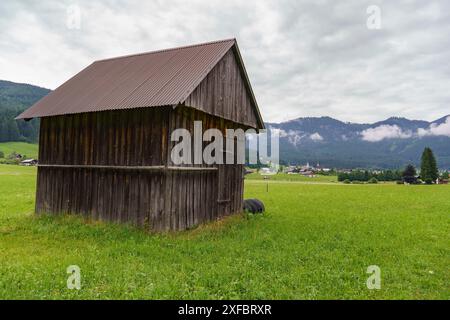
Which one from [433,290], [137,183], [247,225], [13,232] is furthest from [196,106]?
[433,290]

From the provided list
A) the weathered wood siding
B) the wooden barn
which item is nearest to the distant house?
the wooden barn

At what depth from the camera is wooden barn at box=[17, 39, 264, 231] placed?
13188mm

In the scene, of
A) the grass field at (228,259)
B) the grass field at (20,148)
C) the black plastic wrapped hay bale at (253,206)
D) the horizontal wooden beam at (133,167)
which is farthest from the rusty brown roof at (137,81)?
the grass field at (20,148)

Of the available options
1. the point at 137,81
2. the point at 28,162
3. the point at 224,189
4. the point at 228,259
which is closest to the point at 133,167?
the point at 137,81

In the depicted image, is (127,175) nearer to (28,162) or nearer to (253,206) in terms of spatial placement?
(253,206)

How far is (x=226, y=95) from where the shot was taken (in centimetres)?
1645

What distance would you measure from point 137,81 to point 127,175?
4.49 metres

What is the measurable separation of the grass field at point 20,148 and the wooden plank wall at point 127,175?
10359cm

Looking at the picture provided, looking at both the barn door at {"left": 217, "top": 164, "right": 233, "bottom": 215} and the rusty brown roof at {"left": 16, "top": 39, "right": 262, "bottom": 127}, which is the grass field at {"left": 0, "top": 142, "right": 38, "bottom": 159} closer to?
the rusty brown roof at {"left": 16, "top": 39, "right": 262, "bottom": 127}

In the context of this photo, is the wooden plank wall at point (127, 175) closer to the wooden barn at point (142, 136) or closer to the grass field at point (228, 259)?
the wooden barn at point (142, 136)

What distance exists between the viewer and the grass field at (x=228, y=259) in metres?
7.46

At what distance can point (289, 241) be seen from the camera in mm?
12328
